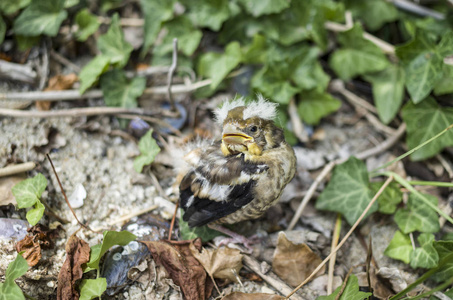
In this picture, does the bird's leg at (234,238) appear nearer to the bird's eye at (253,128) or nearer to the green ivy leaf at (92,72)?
the bird's eye at (253,128)

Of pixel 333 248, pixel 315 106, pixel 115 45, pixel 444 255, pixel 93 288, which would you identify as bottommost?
pixel 333 248

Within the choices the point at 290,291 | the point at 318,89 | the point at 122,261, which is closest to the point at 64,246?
the point at 122,261

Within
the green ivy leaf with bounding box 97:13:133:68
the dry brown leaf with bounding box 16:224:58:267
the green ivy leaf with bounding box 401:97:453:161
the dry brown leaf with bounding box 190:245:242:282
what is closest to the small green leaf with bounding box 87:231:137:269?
the dry brown leaf with bounding box 16:224:58:267

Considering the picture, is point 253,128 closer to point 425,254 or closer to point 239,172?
point 239,172

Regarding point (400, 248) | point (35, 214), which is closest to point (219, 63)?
point (35, 214)

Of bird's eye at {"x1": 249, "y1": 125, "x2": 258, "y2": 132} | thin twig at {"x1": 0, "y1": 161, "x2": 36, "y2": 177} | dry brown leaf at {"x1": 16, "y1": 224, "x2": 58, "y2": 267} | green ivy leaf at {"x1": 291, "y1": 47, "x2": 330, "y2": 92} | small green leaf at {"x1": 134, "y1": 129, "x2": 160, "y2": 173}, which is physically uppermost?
bird's eye at {"x1": 249, "y1": 125, "x2": 258, "y2": 132}

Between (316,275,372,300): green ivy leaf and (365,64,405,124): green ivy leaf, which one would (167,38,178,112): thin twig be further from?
(316,275,372,300): green ivy leaf
